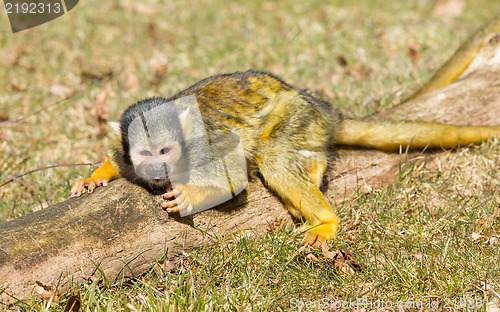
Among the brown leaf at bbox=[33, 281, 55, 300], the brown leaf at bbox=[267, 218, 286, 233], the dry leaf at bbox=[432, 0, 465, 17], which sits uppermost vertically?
the dry leaf at bbox=[432, 0, 465, 17]

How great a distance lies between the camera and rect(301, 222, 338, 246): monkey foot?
3.12 m

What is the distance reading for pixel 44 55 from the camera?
6723 mm

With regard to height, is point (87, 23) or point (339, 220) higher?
point (87, 23)

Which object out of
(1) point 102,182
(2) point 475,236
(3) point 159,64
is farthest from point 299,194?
(3) point 159,64

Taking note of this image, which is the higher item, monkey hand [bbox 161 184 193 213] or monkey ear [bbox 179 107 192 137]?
monkey ear [bbox 179 107 192 137]

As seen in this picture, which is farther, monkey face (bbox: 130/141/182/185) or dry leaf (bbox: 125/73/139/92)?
dry leaf (bbox: 125/73/139/92)

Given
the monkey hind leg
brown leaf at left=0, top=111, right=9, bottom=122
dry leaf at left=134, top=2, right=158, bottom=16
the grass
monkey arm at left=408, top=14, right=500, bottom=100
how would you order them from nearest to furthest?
the grass < the monkey hind leg < monkey arm at left=408, top=14, right=500, bottom=100 < brown leaf at left=0, top=111, right=9, bottom=122 < dry leaf at left=134, top=2, right=158, bottom=16

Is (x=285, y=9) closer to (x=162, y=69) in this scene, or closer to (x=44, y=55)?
(x=162, y=69)

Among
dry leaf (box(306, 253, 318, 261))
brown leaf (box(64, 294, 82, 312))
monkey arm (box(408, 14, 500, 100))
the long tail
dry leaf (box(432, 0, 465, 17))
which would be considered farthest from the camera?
dry leaf (box(432, 0, 465, 17))

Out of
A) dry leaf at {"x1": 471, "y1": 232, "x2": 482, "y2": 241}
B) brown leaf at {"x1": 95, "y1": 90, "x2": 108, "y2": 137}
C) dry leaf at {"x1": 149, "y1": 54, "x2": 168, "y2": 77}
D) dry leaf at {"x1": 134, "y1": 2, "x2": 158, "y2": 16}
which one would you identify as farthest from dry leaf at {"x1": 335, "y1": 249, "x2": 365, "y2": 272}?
dry leaf at {"x1": 134, "y1": 2, "x2": 158, "y2": 16}

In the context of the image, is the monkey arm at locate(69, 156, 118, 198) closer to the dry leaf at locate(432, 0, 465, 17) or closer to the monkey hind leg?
the monkey hind leg

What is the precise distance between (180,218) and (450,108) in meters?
2.63

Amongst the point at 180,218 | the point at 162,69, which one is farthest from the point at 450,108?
the point at 162,69

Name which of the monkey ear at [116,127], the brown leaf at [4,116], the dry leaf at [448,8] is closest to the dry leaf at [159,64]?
the brown leaf at [4,116]
